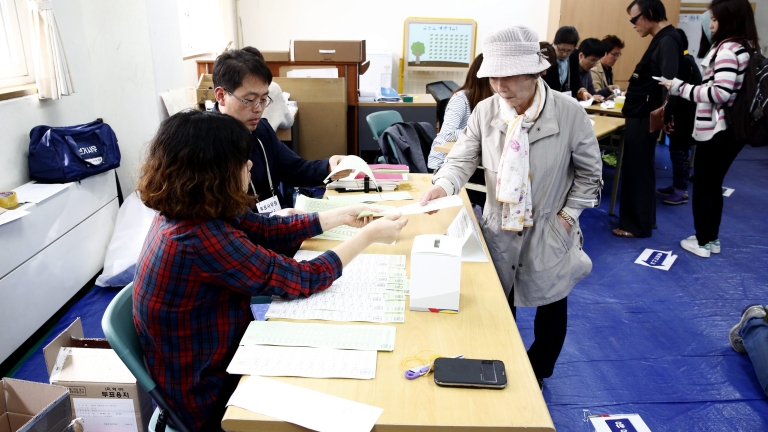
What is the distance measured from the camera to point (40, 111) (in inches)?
115

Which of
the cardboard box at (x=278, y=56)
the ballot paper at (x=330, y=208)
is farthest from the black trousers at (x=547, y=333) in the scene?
the cardboard box at (x=278, y=56)

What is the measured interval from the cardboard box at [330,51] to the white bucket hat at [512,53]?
3.32 metres

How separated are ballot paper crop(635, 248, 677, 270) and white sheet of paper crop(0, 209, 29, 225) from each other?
354 centimetres

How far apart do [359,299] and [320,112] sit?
148 inches

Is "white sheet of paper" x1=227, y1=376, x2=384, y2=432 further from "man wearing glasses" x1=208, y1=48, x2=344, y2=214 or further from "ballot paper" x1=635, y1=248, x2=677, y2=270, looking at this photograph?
"ballot paper" x1=635, y1=248, x2=677, y2=270

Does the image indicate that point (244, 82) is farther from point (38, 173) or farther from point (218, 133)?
point (38, 173)

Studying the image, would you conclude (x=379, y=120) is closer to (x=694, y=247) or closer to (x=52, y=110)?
(x=52, y=110)

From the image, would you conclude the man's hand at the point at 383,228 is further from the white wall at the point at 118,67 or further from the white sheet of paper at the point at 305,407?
the white wall at the point at 118,67

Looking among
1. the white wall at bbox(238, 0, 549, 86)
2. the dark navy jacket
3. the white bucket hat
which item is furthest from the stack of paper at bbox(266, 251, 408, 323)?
the white wall at bbox(238, 0, 549, 86)

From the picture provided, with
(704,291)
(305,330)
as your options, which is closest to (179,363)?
(305,330)

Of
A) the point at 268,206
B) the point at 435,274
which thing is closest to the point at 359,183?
the point at 268,206

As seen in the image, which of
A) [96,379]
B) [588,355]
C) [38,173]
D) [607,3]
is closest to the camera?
[96,379]

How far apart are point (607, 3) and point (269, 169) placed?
5949 mm

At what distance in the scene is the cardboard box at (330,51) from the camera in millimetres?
4797
